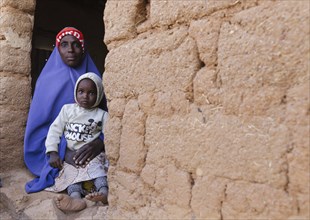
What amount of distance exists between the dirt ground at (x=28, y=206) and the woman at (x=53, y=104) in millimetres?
77

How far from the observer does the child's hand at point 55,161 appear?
8.48ft

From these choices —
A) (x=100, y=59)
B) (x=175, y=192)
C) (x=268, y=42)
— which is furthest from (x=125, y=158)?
(x=100, y=59)

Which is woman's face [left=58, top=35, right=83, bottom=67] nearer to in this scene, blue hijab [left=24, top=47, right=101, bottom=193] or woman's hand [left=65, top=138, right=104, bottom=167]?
blue hijab [left=24, top=47, right=101, bottom=193]

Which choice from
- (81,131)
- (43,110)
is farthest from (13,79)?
(81,131)

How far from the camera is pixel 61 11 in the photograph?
19.0 feet

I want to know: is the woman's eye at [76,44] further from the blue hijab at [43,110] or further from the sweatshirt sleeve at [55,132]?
the sweatshirt sleeve at [55,132]

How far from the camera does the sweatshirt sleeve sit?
2.62 m

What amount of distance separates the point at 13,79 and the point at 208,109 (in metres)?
2.09

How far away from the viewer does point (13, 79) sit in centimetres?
310

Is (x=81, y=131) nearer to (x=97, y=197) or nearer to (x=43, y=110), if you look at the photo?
(x=43, y=110)

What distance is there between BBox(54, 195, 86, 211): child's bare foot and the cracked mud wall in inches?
11.4

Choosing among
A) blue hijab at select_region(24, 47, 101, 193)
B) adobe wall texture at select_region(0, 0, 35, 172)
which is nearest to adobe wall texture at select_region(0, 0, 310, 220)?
blue hijab at select_region(24, 47, 101, 193)

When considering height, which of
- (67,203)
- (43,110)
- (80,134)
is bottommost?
(67,203)

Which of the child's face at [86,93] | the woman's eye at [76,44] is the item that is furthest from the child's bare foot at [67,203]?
the woman's eye at [76,44]
